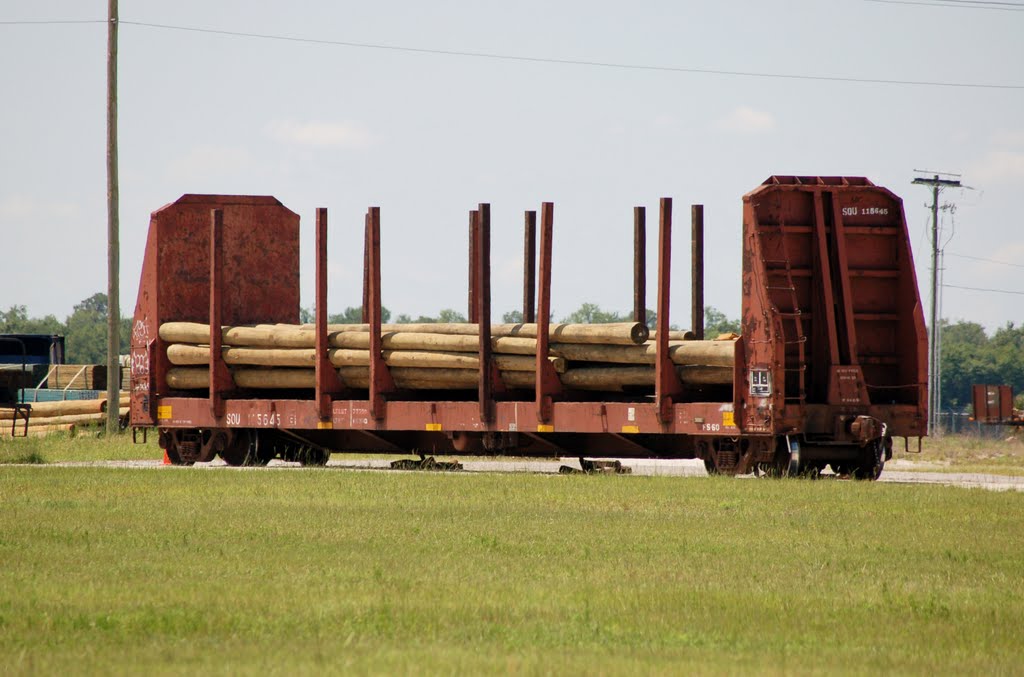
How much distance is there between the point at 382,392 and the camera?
22.3 m

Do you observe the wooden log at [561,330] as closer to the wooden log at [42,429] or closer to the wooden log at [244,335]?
the wooden log at [244,335]

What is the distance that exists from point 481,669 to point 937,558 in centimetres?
531

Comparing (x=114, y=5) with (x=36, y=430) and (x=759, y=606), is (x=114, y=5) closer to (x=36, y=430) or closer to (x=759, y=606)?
(x=36, y=430)

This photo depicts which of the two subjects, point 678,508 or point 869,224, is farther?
point 869,224

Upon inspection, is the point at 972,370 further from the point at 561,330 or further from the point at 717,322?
the point at 561,330

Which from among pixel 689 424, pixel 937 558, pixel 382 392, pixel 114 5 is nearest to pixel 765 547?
pixel 937 558

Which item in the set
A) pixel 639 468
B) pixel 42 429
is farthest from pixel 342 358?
pixel 42 429

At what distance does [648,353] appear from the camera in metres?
20.1

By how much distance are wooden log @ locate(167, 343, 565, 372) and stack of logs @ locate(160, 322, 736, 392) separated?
14mm

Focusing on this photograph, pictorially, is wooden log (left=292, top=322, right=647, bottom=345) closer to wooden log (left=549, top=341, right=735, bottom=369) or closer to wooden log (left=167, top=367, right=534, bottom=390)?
wooden log (left=549, top=341, right=735, bottom=369)

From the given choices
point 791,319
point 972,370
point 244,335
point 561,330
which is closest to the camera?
point 791,319

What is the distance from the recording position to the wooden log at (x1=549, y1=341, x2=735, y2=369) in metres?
19.5

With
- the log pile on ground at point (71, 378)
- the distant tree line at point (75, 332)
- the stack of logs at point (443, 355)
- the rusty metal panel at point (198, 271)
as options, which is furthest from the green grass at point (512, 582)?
the distant tree line at point (75, 332)

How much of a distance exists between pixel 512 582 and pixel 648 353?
407 inches
